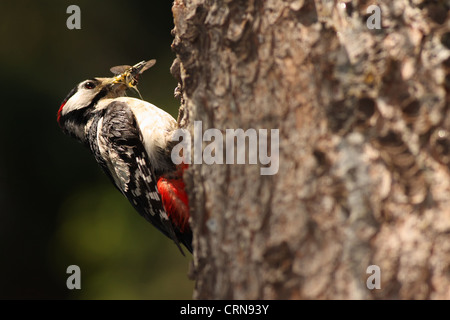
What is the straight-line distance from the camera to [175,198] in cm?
256

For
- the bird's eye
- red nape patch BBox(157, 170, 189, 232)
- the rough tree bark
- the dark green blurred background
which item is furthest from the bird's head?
the dark green blurred background

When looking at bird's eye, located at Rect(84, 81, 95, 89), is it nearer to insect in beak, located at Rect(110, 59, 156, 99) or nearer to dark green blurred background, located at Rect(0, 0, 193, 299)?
insect in beak, located at Rect(110, 59, 156, 99)

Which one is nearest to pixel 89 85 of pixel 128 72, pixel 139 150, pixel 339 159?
pixel 128 72

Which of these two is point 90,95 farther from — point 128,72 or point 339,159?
point 339,159

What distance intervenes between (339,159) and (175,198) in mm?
1255

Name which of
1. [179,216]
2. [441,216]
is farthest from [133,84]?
[441,216]

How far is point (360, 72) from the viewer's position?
1.46 metres

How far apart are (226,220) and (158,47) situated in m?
4.29

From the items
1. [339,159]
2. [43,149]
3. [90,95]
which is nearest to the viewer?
[339,159]

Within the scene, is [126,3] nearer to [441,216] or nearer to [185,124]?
[185,124]

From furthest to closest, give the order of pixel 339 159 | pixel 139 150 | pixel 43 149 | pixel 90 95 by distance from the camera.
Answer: pixel 43 149 → pixel 90 95 → pixel 139 150 → pixel 339 159

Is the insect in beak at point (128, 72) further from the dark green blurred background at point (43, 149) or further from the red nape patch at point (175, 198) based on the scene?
the dark green blurred background at point (43, 149)

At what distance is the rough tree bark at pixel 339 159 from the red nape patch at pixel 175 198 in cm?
92

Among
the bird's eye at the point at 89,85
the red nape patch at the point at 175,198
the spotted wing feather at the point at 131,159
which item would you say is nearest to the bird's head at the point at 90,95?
the bird's eye at the point at 89,85
